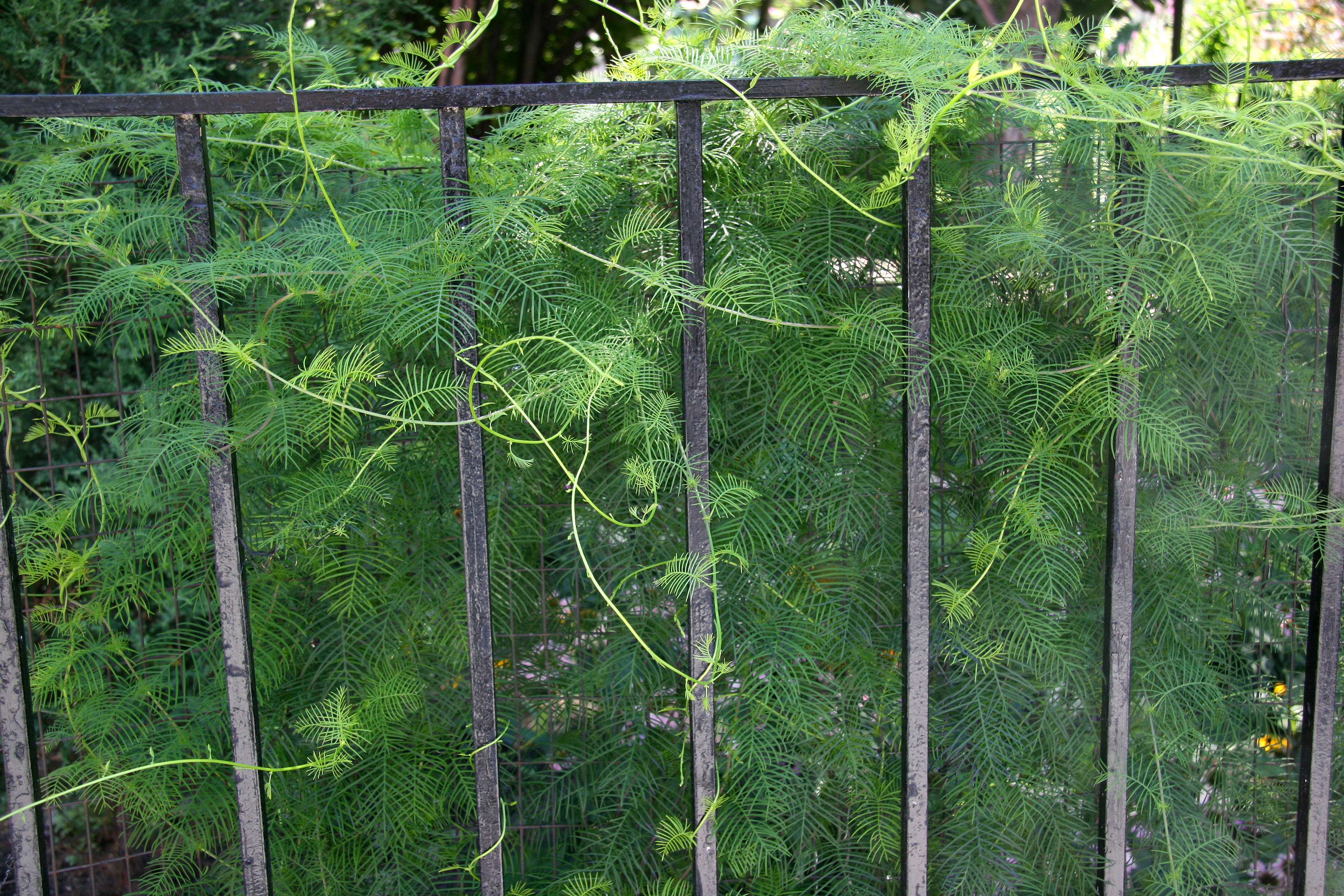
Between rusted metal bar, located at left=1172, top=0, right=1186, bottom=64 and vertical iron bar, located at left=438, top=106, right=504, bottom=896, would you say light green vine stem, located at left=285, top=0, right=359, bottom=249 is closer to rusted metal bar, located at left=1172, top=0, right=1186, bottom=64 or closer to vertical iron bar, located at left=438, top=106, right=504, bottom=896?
vertical iron bar, located at left=438, top=106, right=504, bottom=896

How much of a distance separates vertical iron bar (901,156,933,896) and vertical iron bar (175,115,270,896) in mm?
914

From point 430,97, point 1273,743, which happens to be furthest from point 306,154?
point 1273,743

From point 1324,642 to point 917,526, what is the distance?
0.67 metres

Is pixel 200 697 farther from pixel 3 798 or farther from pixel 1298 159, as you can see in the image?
pixel 1298 159

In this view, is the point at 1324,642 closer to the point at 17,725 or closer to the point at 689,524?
the point at 689,524

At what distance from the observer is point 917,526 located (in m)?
1.27

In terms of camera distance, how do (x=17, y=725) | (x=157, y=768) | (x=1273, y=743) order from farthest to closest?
1. (x=1273, y=743)
2. (x=157, y=768)
3. (x=17, y=725)

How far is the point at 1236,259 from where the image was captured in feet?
4.05

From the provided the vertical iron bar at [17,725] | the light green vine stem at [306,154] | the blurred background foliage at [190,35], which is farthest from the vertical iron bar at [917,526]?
the vertical iron bar at [17,725]

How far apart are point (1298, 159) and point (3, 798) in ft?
9.43

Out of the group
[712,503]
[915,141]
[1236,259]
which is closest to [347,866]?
[712,503]

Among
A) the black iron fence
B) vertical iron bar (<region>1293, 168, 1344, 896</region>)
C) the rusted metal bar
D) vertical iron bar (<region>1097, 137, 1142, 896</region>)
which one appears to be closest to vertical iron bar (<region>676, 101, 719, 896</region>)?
the black iron fence

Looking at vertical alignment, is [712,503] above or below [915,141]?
below

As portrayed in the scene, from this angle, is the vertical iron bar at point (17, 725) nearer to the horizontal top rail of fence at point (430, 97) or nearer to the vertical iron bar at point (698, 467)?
the horizontal top rail of fence at point (430, 97)
